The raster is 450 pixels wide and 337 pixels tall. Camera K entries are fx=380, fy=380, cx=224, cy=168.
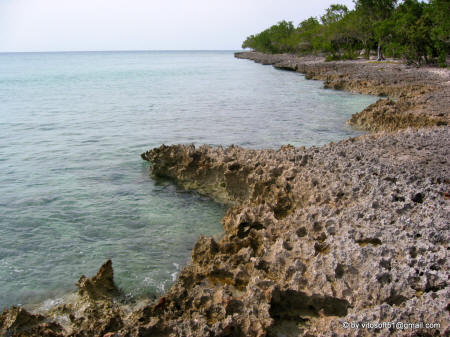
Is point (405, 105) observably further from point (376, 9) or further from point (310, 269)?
point (376, 9)

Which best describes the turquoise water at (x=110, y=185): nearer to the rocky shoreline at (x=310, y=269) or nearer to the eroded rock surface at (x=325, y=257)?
the rocky shoreline at (x=310, y=269)

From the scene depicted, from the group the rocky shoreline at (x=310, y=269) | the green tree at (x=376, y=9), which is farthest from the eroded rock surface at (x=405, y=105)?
the green tree at (x=376, y=9)

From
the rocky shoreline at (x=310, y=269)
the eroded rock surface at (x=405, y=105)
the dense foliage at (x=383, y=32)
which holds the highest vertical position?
the dense foliage at (x=383, y=32)

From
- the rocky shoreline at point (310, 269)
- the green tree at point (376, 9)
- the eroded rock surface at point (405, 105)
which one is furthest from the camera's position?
the green tree at point (376, 9)

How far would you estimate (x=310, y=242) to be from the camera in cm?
571

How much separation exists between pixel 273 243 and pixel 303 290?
1.30 m

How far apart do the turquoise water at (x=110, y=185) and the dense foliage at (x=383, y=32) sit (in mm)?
18597

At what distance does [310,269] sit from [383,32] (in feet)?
175

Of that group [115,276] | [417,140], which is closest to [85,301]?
[115,276]

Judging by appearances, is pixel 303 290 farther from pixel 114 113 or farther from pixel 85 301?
pixel 114 113

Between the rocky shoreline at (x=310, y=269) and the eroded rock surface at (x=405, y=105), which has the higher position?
the eroded rock surface at (x=405, y=105)

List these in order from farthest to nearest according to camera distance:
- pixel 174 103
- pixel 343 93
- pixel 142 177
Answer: pixel 343 93 → pixel 174 103 → pixel 142 177

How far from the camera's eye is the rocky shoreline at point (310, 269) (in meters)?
4.34

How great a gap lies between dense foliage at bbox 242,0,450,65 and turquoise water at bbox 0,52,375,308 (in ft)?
61.0
